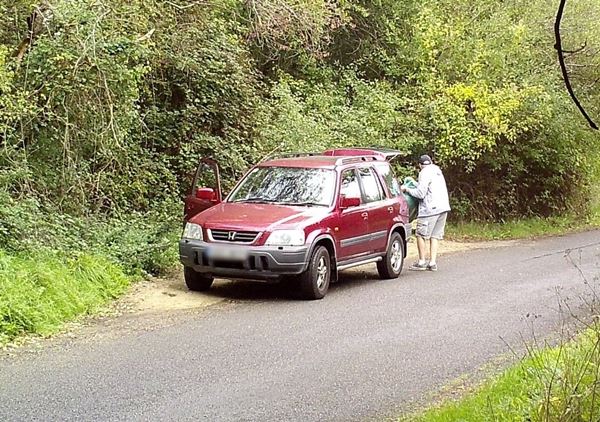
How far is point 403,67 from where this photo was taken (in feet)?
72.1

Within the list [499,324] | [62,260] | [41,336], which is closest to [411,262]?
[499,324]

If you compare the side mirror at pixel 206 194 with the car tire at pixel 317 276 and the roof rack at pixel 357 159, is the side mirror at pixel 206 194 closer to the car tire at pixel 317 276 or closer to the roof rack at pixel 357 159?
the roof rack at pixel 357 159

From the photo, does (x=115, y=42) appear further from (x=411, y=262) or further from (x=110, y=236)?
(x=411, y=262)

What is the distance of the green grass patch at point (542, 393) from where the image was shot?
4.81m

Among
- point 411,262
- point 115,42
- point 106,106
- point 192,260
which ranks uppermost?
point 115,42

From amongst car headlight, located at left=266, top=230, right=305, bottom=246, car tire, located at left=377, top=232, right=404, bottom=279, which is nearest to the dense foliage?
car headlight, located at left=266, top=230, right=305, bottom=246

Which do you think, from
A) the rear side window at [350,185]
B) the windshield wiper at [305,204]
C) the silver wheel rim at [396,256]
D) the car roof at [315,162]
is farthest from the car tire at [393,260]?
the windshield wiper at [305,204]

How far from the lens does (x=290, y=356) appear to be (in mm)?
7977

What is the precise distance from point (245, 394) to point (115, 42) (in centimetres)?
760

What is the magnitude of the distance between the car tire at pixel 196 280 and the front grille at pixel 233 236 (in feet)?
2.21

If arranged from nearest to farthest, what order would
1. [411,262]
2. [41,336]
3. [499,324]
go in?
1. [41,336]
2. [499,324]
3. [411,262]

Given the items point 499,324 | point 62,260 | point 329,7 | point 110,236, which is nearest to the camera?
point 499,324

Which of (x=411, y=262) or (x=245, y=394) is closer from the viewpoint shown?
(x=245, y=394)

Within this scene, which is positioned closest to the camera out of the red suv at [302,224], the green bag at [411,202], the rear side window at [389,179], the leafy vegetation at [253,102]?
the red suv at [302,224]
